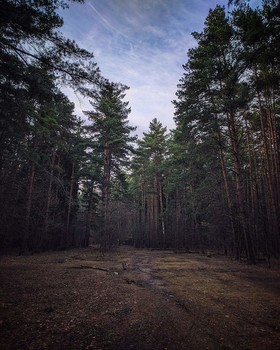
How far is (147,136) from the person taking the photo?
3634 centimetres

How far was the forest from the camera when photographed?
726 cm

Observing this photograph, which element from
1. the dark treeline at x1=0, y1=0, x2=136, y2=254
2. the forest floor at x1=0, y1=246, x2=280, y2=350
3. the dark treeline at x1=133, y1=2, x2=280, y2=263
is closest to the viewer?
the forest floor at x1=0, y1=246, x2=280, y2=350

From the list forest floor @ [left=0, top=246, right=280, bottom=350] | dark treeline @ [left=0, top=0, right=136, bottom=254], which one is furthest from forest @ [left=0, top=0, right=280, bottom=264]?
forest floor @ [left=0, top=246, right=280, bottom=350]

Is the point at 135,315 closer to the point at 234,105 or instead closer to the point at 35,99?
the point at 35,99

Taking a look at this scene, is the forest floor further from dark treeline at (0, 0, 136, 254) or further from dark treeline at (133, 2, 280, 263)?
dark treeline at (133, 2, 280, 263)

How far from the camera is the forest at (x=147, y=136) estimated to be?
726 cm

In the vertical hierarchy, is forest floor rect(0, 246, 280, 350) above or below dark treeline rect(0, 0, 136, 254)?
below

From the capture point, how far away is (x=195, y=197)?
856 inches

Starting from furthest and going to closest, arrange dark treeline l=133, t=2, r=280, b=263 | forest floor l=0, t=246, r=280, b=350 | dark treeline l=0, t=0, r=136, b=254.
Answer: dark treeline l=133, t=2, r=280, b=263 → dark treeline l=0, t=0, r=136, b=254 → forest floor l=0, t=246, r=280, b=350

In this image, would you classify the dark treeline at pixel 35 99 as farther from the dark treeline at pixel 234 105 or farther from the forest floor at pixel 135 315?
the dark treeline at pixel 234 105

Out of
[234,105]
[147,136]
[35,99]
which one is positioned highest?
[147,136]

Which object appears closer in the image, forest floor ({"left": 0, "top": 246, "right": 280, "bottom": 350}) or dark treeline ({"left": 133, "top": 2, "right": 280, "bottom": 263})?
forest floor ({"left": 0, "top": 246, "right": 280, "bottom": 350})

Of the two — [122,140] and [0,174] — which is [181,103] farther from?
[0,174]

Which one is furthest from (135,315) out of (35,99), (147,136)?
(147,136)
